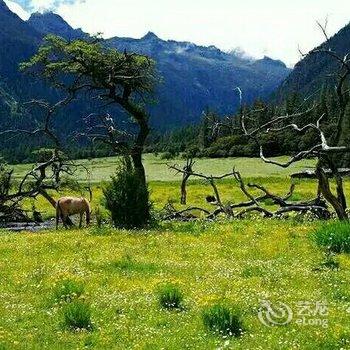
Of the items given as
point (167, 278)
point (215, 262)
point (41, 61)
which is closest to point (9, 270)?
point (167, 278)

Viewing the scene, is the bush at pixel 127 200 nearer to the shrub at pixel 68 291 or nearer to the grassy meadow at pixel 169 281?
the grassy meadow at pixel 169 281

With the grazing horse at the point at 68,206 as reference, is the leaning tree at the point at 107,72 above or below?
above

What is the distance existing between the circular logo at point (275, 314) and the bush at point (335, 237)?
23.4ft

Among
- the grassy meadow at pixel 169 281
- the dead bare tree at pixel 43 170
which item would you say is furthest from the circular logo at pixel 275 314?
the dead bare tree at pixel 43 170

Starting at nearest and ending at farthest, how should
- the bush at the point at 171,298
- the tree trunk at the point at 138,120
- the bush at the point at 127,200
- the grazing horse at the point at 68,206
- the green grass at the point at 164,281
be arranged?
1. the green grass at the point at 164,281
2. the bush at the point at 171,298
3. the bush at the point at 127,200
4. the grazing horse at the point at 68,206
5. the tree trunk at the point at 138,120

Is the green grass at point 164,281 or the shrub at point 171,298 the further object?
the shrub at point 171,298

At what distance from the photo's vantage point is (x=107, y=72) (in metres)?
36.4

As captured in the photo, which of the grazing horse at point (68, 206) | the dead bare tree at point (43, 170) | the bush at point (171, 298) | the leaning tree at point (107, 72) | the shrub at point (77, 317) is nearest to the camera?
the shrub at point (77, 317)

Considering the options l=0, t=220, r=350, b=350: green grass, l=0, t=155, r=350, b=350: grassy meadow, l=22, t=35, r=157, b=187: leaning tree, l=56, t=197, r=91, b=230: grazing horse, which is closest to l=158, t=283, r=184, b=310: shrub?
l=0, t=155, r=350, b=350: grassy meadow

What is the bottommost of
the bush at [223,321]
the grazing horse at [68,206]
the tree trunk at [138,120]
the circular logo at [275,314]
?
the grazing horse at [68,206]

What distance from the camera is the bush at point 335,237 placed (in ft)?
64.6

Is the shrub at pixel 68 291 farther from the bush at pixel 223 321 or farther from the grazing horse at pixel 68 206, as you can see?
the grazing horse at pixel 68 206

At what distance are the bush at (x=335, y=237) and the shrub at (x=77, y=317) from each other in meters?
10.9

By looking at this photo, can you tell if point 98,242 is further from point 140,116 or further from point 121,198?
point 140,116
